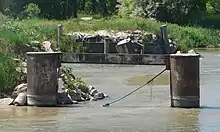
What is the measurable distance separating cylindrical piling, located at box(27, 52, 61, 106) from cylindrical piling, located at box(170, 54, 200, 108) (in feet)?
9.55

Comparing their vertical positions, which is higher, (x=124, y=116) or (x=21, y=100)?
(x=21, y=100)

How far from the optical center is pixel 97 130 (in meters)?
13.6

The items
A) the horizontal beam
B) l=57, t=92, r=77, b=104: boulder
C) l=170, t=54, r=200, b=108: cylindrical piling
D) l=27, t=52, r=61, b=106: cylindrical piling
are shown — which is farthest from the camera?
the horizontal beam

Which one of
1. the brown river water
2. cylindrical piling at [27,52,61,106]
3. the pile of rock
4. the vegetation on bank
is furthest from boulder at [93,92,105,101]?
the pile of rock

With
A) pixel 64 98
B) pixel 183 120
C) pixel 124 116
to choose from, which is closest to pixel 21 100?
pixel 64 98

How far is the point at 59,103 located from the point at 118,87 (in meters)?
5.40

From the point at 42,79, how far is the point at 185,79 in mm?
3475

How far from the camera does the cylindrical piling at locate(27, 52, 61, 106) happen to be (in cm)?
1734

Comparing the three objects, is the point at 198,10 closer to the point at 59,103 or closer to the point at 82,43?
the point at 82,43

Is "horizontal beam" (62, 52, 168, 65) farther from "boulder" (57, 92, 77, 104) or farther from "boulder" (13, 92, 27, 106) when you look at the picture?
"boulder" (13, 92, 27, 106)

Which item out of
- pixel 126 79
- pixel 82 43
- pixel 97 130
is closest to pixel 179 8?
pixel 82 43

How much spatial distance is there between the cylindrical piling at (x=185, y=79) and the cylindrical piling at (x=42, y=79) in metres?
2.91

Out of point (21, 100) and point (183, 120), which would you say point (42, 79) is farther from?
point (183, 120)

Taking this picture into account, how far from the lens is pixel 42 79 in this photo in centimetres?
1734
